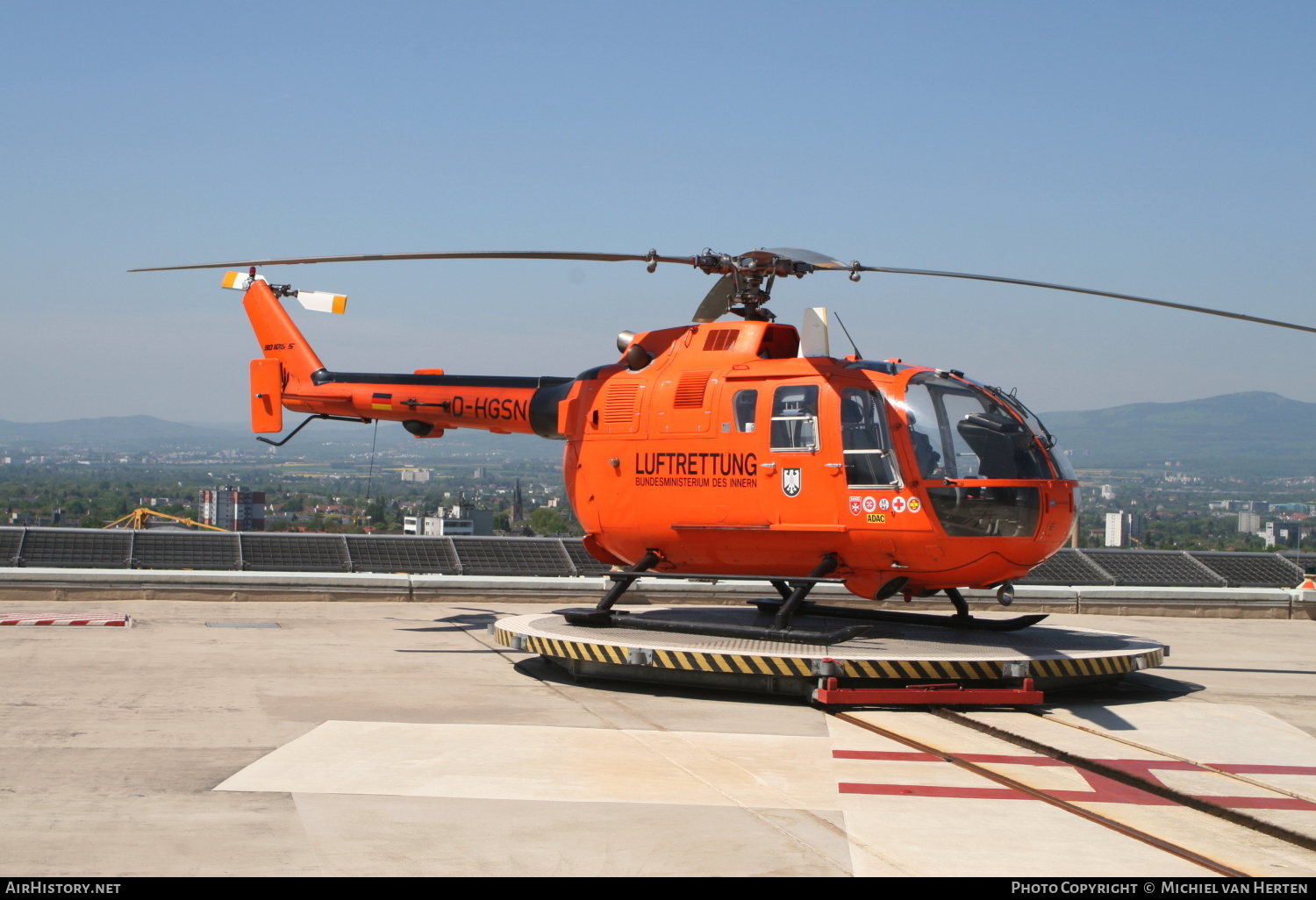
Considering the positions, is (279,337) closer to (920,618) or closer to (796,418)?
(796,418)

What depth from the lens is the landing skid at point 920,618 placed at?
12141mm

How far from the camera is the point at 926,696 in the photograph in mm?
9734

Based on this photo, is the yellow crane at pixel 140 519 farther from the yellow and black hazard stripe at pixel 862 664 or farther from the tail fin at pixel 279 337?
the yellow and black hazard stripe at pixel 862 664

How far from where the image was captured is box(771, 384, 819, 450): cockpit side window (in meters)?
10.8

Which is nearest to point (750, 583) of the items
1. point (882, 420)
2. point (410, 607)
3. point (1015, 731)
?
point (410, 607)

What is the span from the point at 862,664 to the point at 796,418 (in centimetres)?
242

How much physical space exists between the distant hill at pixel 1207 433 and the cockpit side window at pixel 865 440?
302ft

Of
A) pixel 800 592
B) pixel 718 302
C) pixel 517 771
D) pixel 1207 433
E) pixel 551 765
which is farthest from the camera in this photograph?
pixel 1207 433

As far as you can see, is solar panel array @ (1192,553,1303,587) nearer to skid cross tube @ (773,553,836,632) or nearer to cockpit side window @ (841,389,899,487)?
skid cross tube @ (773,553,836,632)

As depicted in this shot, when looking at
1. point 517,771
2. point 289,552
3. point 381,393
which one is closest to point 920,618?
point 517,771

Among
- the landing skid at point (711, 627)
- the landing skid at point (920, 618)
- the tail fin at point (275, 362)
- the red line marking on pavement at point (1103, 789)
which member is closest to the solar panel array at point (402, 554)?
the tail fin at point (275, 362)

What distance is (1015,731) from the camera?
8875 millimetres

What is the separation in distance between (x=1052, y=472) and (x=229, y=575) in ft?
38.7

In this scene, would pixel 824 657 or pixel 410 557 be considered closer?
pixel 824 657
